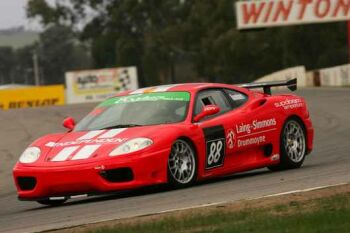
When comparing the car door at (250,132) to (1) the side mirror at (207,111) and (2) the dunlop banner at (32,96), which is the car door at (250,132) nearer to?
(1) the side mirror at (207,111)

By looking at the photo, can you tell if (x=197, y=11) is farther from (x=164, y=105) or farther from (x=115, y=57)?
(x=164, y=105)

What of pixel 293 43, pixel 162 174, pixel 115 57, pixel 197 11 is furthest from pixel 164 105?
pixel 115 57

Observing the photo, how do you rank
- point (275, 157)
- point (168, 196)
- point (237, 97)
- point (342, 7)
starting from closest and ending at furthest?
1. point (168, 196)
2. point (237, 97)
3. point (275, 157)
4. point (342, 7)

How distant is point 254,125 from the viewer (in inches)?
430

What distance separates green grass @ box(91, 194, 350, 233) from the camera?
6367mm

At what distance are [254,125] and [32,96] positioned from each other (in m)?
36.0

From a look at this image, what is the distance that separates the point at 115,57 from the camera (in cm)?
9388

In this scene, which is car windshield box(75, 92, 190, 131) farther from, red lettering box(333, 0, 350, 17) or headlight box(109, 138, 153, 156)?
red lettering box(333, 0, 350, 17)

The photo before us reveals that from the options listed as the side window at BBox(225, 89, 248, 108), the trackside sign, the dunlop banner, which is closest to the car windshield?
the side window at BBox(225, 89, 248, 108)

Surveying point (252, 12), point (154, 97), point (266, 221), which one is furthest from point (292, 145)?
point (252, 12)

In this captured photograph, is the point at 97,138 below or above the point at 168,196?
above

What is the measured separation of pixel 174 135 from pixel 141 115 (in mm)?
711

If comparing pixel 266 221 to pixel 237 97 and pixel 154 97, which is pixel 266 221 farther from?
pixel 237 97

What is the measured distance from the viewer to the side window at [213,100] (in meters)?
10.6
